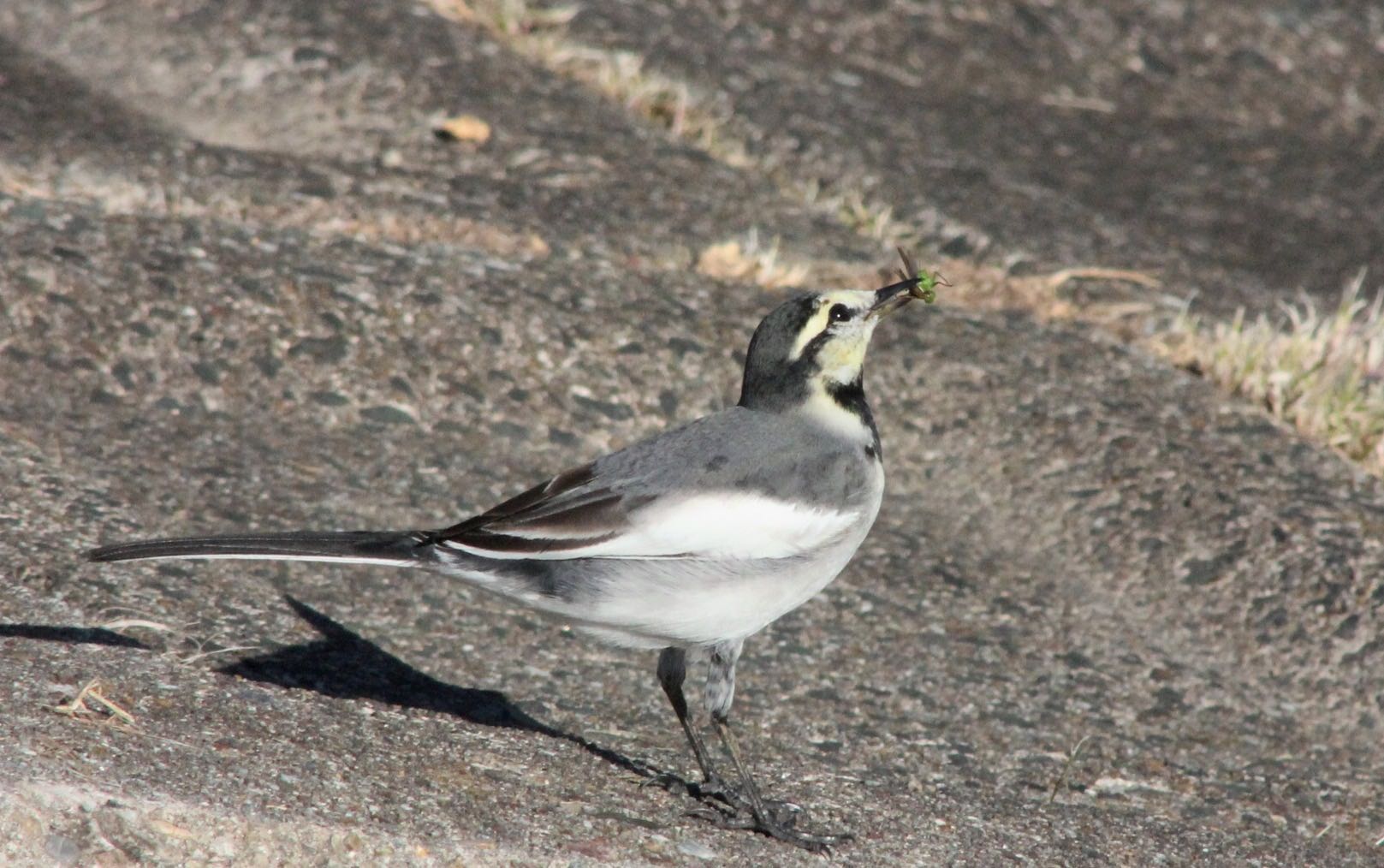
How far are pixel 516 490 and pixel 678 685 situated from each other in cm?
117

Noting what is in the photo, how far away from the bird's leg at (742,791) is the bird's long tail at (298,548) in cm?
65

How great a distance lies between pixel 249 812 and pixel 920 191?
3.96 meters

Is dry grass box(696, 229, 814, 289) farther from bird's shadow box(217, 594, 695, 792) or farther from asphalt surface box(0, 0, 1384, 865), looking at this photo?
bird's shadow box(217, 594, 695, 792)

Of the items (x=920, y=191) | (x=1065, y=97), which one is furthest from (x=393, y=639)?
(x=1065, y=97)

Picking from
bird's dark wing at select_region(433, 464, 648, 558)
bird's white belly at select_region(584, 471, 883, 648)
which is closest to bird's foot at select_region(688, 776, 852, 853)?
bird's white belly at select_region(584, 471, 883, 648)

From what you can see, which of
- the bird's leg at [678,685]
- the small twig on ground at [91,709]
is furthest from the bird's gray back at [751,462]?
the small twig on ground at [91,709]

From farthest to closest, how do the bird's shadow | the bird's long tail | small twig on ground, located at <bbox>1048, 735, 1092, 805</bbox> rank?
small twig on ground, located at <bbox>1048, 735, 1092, 805</bbox> → the bird's shadow → the bird's long tail

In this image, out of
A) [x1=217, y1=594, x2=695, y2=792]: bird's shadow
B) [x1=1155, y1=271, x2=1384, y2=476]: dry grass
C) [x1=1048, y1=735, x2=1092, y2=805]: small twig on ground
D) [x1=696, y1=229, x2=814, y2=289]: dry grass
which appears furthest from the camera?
[x1=696, y1=229, x2=814, y2=289]: dry grass

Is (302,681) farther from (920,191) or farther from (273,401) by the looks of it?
(920,191)

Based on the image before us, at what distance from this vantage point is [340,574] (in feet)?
13.5

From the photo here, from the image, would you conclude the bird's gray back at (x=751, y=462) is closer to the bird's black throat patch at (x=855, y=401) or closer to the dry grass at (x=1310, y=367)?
the bird's black throat patch at (x=855, y=401)

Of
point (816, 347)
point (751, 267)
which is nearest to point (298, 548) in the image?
point (816, 347)

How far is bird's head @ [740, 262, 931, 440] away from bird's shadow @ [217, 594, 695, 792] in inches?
34.0

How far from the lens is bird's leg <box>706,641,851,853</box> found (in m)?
3.13
